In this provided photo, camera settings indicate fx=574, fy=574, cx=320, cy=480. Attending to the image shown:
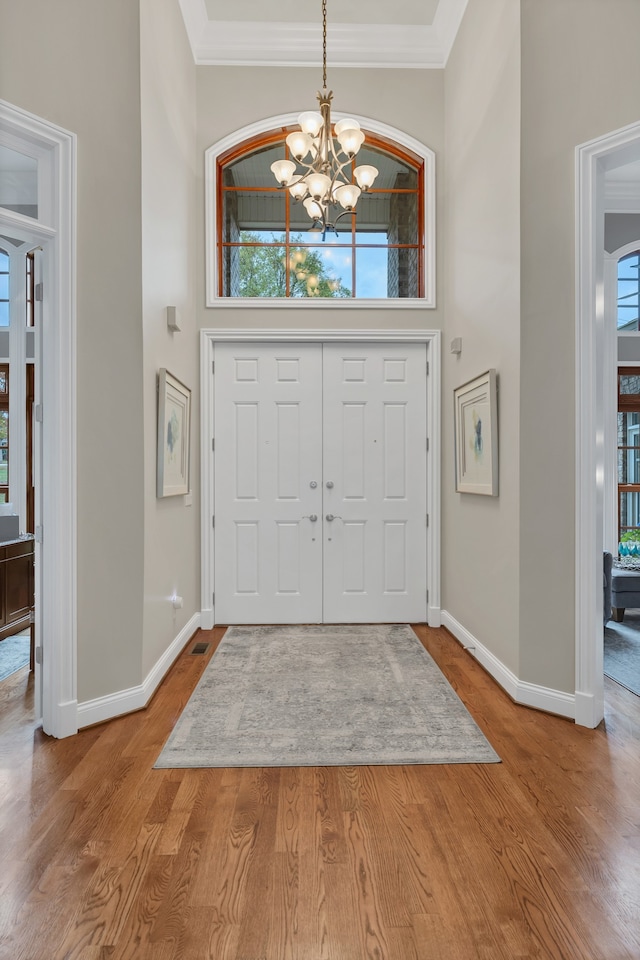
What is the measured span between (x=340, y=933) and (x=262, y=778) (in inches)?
34.3

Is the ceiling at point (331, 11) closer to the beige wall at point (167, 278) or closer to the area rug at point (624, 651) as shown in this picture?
the beige wall at point (167, 278)

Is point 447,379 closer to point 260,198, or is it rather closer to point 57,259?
point 260,198

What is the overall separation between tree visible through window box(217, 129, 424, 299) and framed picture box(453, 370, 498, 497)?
1.26 meters

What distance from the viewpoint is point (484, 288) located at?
372cm

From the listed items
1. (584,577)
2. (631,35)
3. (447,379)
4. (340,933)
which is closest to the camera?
(340,933)

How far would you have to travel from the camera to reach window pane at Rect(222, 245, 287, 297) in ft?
15.5

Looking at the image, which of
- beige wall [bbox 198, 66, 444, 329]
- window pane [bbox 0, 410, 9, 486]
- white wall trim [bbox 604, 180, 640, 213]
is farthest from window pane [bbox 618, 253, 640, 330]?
window pane [bbox 0, 410, 9, 486]

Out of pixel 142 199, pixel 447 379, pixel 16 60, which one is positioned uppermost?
pixel 16 60

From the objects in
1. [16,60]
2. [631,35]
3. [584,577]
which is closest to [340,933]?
[584,577]

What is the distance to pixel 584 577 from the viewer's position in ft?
9.52

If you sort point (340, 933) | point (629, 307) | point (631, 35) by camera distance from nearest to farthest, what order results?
point (340, 933) < point (631, 35) < point (629, 307)

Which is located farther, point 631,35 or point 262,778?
point 631,35

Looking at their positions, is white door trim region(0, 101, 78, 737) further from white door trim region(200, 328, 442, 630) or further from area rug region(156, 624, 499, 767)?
white door trim region(200, 328, 442, 630)

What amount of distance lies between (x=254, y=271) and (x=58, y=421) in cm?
256
